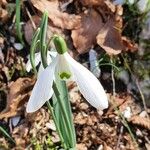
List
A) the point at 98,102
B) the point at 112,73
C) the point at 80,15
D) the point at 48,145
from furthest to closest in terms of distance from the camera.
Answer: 1. the point at 80,15
2. the point at 112,73
3. the point at 48,145
4. the point at 98,102

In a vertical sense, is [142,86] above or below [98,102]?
below

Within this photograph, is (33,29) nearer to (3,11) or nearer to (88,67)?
(3,11)

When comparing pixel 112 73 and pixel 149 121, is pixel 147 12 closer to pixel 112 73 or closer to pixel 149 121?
pixel 112 73

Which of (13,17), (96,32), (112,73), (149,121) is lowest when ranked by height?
(149,121)

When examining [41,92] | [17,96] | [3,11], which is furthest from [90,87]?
[3,11]

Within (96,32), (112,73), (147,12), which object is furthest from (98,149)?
(147,12)

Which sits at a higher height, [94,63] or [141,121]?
[94,63]
